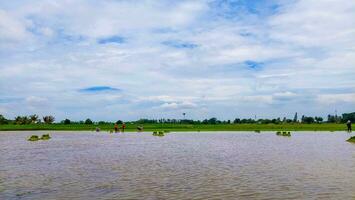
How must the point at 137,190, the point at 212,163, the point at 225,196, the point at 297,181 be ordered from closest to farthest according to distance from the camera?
the point at 225,196 < the point at 137,190 < the point at 297,181 < the point at 212,163

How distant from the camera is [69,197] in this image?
16.4 metres

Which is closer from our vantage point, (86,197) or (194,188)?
(86,197)

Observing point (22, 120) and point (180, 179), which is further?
point (22, 120)

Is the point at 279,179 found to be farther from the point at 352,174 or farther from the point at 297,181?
the point at 352,174

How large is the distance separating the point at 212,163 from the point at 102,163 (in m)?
7.99

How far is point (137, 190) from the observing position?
17.9 meters

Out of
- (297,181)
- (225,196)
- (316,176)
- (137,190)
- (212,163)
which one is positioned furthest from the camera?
(212,163)

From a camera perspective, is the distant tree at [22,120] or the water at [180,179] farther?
the distant tree at [22,120]

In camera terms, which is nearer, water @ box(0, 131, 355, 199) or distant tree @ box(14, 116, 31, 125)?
water @ box(0, 131, 355, 199)

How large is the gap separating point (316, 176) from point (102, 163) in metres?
15.1

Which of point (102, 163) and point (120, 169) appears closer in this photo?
point (120, 169)

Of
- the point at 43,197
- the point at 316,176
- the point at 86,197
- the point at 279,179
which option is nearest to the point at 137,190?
the point at 86,197

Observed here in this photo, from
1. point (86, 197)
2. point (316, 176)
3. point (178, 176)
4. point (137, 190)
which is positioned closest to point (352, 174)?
point (316, 176)

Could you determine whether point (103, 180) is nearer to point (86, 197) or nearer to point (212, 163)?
point (86, 197)
